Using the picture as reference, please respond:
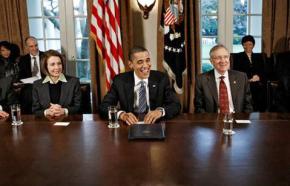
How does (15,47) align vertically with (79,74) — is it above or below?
above

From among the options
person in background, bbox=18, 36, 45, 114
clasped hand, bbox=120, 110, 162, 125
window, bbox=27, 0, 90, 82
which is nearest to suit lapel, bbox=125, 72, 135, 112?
clasped hand, bbox=120, 110, 162, 125

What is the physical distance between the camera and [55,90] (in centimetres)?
330

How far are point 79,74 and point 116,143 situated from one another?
3793 millimetres

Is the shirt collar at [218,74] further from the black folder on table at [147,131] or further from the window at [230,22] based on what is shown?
the window at [230,22]

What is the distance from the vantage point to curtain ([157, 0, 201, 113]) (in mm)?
5203

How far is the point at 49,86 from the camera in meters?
3.30

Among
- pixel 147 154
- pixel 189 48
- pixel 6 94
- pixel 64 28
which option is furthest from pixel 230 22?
pixel 147 154

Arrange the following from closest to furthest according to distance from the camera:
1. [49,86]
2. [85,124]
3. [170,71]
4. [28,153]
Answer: [28,153] < [85,124] < [49,86] < [170,71]

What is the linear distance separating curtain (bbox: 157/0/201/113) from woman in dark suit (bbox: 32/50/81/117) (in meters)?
2.21

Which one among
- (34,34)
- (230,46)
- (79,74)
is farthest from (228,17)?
(34,34)

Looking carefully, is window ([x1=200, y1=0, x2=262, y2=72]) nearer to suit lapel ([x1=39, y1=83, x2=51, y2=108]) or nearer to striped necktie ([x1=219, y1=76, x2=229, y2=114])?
striped necktie ([x1=219, y1=76, x2=229, y2=114])

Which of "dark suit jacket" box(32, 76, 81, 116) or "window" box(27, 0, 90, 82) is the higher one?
"window" box(27, 0, 90, 82)

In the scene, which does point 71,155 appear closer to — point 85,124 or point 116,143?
point 116,143

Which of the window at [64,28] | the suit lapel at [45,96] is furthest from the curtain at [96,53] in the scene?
the suit lapel at [45,96]
